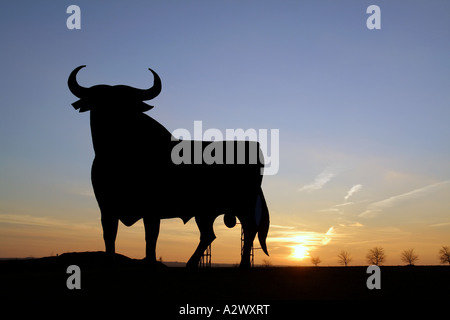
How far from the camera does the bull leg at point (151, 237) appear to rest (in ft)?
24.5

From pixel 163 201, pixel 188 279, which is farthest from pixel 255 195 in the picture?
pixel 188 279

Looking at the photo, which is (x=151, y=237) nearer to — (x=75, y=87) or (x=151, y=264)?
(x=151, y=264)

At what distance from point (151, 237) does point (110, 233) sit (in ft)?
2.13

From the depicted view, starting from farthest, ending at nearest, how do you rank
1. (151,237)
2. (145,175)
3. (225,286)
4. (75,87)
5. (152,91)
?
1. (152,91)
2. (75,87)
3. (145,175)
4. (151,237)
5. (225,286)

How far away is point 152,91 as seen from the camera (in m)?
8.26

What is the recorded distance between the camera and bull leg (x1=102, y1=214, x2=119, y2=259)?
24.7 feet

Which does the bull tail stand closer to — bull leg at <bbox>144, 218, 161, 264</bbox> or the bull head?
bull leg at <bbox>144, 218, 161, 264</bbox>

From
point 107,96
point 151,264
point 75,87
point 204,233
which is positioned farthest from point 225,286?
point 75,87

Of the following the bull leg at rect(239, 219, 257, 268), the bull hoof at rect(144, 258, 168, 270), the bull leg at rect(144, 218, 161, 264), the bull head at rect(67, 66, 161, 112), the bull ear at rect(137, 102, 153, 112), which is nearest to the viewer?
the bull hoof at rect(144, 258, 168, 270)

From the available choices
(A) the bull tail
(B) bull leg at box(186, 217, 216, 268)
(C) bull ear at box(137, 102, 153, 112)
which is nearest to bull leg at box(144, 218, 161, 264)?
(B) bull leg at box(186, 217, 216, 268)

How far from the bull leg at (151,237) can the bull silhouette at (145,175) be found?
0.05 feet
